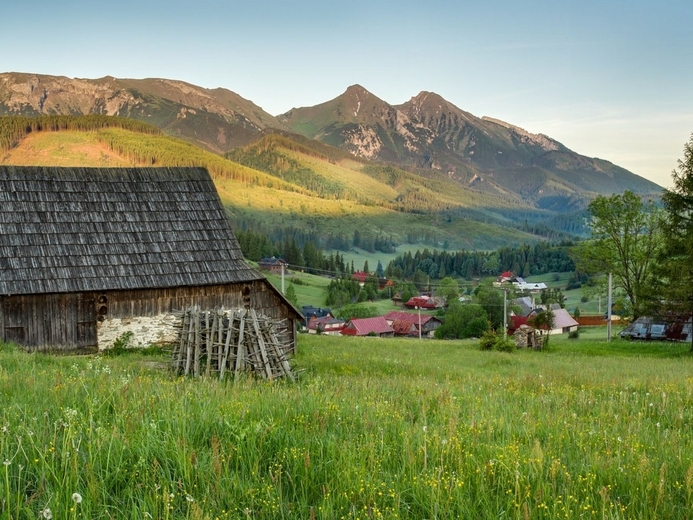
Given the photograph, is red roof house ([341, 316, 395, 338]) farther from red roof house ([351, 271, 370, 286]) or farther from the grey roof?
the grey roof

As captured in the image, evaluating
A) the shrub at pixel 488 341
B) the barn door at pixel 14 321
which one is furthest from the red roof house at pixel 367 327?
the barn door at pixel 14 321

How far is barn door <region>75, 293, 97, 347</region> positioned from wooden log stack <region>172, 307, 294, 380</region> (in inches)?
459

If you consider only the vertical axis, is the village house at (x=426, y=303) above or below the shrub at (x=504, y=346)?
below

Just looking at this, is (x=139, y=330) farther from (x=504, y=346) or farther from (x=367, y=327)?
(x=367, y=327)

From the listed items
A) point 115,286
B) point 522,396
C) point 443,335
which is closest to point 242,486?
point 522,396

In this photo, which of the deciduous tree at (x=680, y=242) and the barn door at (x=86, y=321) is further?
the deciduous tree at (x=680, y=242)

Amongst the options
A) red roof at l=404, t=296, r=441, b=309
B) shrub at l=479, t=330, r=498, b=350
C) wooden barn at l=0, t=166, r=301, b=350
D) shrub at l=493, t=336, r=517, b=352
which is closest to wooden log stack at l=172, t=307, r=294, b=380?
wooden barn at l=0, t=166, r=301, b=350

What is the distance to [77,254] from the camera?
2386 centimetres

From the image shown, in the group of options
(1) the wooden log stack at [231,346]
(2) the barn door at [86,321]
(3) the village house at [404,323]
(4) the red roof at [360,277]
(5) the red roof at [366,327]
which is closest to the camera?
(1) the wooden log stack at [231,346]

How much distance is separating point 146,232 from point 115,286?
11.1 feet

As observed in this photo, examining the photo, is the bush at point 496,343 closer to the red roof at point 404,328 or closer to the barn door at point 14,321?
the barn door at point 14,321

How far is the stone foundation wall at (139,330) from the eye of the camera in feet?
78.7

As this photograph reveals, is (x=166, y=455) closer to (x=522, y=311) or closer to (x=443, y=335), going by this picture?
(x=443, y=335)

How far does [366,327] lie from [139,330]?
8762cm
